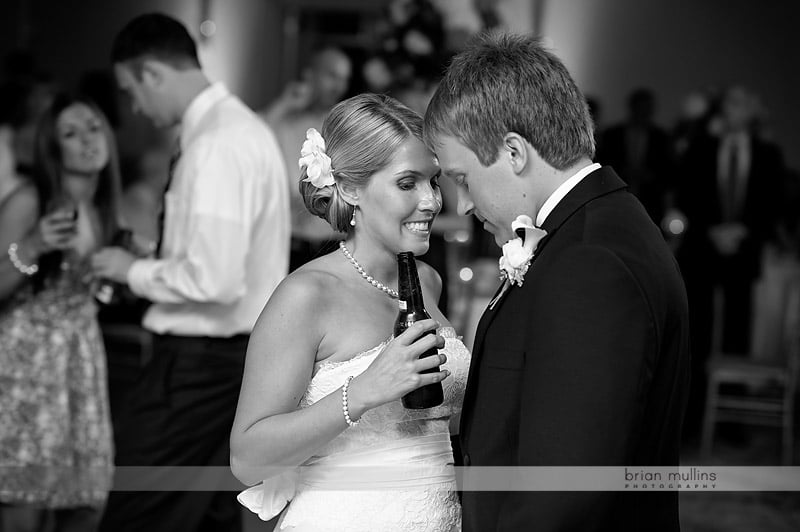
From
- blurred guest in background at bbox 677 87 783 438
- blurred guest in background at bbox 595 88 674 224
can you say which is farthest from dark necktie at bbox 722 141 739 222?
blurred guest in background at bbox 595 88 674 224

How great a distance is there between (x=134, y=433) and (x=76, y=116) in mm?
1101

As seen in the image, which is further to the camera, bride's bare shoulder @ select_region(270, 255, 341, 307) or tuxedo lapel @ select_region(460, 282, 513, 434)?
bride's bare shoulder @ select_region(270, 255, 341, 307)

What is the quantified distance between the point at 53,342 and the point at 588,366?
2.44 meters

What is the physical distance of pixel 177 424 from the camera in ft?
9.34

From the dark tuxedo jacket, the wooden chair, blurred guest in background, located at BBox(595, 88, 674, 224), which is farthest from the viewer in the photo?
blurred guest in background, located at BBox(595, 88, 674, 224)

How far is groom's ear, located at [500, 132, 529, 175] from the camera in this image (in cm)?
141

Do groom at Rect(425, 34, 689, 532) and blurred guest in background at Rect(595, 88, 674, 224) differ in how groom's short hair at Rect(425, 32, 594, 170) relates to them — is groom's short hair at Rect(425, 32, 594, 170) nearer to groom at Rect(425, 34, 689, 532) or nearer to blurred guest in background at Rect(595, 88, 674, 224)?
groom at Rect(425, 34, 689, 532)

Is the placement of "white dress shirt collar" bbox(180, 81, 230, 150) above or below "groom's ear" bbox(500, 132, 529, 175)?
above

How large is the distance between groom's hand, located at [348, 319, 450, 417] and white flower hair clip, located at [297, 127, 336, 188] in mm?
477

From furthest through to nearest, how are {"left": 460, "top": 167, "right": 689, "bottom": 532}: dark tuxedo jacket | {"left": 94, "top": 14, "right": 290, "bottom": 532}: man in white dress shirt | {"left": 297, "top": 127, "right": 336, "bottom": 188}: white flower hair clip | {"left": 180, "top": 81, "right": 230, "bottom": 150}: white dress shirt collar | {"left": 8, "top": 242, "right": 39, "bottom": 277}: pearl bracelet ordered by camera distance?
{"left": 8, "top": 242, "right": 39, "bottom": 277}: pearl bracelet, {"left": 180, "top": 81, "right": 230, "bottom": 150}: white dress shirt collar, {"left": 94, "top": 14, "right": 290, "bottom": 532}: man in white dress shirt, {"left": 297, "top": 127, "right": 336, "bottom": 188}: white flower hair clip, {"left": 460, "top": 167, "right": 689, "bottom": 532}: dark tuxedo jacket

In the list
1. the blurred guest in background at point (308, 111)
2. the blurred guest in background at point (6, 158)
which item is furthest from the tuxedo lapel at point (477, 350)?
the blurred guest in background at point (6, 158)

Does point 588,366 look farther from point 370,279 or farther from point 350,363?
point 370,279

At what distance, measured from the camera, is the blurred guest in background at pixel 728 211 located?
577 centimetres

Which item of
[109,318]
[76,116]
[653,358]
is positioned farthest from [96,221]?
[109,318]
